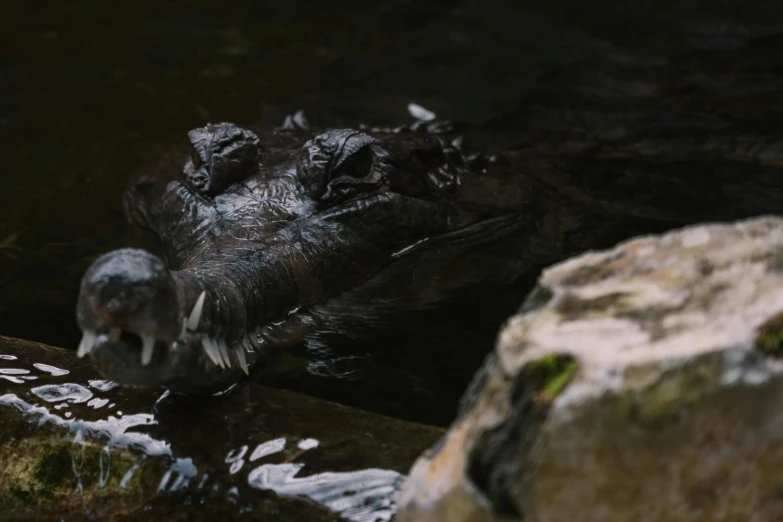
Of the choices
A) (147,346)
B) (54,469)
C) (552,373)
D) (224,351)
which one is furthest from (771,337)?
(54,469)

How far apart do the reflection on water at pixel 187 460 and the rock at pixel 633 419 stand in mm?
555

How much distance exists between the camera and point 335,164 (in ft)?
15.4

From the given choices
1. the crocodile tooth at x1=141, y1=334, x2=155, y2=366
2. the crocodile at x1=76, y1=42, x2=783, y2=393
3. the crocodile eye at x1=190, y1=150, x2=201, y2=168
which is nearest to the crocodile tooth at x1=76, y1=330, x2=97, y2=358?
the crocodile at x1=76, y1=42, x2=783, y2=393

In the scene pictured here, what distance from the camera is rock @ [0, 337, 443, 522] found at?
2.77 meters

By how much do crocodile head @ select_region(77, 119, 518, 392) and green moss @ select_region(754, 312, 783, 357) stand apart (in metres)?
1.55

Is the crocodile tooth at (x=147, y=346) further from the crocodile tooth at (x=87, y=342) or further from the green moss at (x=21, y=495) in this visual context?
the green moss at (x=21, y=495)

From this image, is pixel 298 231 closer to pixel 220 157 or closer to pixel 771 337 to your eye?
pixel 220 157

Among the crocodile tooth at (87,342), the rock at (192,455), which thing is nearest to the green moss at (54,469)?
the rock at (192,455)

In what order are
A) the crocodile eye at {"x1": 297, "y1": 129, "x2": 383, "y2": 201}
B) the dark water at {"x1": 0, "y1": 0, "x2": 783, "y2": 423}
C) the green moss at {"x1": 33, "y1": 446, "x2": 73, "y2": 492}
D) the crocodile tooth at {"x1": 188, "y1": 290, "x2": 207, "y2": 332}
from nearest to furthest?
the crocodile tooth at {"x1": 188, "y1": 290, "x2": 207, "y2": 332}, the green moss at {"x1": 33, "y1": 446, "x2": 73, "y2": 492}, the crocodile eye at {"x1": 297, "y1": 129, "x2": 383, "y2": 201}, the dark water at {"x1": 0, "y1": 0, "x2": 783, "y2": 423}

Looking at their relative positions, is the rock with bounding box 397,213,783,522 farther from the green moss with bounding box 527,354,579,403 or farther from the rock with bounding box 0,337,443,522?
the rock with bounding box 0,337,443,522

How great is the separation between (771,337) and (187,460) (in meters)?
1.66

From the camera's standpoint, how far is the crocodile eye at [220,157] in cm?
478

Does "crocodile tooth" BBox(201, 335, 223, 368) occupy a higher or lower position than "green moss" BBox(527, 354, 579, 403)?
lower

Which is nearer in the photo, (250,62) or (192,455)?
(192,455)
